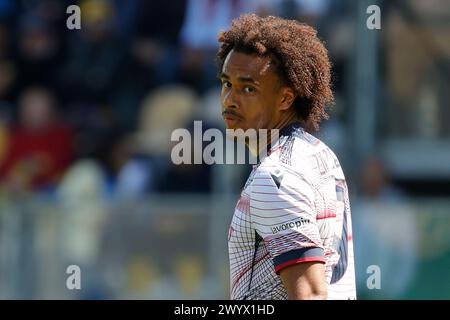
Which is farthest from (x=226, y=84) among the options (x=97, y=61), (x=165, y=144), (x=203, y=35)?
(x=97, y=61)

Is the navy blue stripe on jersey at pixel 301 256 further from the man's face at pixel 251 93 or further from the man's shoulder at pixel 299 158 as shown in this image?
the man's face at pixel 251 93

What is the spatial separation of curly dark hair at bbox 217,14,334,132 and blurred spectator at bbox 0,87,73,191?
694cm

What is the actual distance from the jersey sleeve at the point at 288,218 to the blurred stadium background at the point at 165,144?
580 cm

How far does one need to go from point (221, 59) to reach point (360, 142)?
21.2 feet

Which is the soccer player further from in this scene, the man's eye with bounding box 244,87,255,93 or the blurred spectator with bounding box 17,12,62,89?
the blurred spectator with bounding box 17,12,62,89

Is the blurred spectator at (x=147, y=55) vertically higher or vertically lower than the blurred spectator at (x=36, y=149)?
higher

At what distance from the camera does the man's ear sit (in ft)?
13.6

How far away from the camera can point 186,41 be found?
1187 centimetres

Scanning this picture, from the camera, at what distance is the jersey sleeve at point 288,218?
150 inches

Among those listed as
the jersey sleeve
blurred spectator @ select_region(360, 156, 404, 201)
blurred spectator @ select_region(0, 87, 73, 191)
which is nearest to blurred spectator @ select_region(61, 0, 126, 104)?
blurred spectator @ select_region(0, 87, 73, 191)

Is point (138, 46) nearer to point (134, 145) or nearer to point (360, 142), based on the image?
point (134, 145)

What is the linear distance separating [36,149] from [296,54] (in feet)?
24.4

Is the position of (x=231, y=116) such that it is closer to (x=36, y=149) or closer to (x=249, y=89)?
(x=249, y=89)

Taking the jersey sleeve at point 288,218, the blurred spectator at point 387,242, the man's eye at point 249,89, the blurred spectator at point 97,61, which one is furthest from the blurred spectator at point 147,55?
the jersey sleeve at point 288,218
